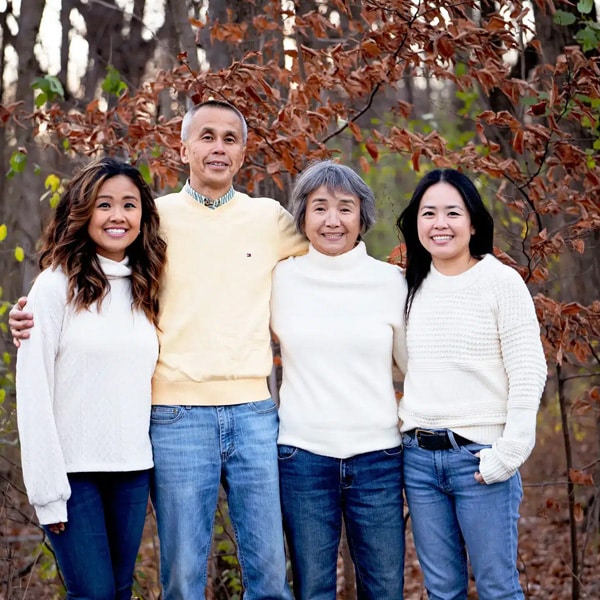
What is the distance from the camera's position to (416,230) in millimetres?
3816

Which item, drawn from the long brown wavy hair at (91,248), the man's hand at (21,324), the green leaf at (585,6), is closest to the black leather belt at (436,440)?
the long brown wavy hair at (91,248)

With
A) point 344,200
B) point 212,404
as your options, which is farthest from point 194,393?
point 344,200

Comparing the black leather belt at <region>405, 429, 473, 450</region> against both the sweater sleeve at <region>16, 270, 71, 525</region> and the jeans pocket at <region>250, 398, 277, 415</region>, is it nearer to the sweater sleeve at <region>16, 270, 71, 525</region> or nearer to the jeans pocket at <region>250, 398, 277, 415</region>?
the jeans pocket at <region>250, 398, 277, 415</region>

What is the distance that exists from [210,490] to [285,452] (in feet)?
1.14

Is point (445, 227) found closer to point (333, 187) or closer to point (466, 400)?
point (333, 187)

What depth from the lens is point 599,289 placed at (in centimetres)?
693

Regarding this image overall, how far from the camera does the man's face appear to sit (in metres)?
3.81

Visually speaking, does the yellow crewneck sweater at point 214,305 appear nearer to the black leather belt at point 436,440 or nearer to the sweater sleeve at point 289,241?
the sweater sleeve at point 289,241

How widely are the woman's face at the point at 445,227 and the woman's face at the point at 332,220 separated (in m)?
0.31

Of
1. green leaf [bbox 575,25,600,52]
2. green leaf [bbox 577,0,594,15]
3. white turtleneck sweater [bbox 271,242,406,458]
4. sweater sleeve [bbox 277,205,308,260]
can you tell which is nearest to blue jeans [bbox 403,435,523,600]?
white turtleneck sweater [bbox 271,242,406,458]

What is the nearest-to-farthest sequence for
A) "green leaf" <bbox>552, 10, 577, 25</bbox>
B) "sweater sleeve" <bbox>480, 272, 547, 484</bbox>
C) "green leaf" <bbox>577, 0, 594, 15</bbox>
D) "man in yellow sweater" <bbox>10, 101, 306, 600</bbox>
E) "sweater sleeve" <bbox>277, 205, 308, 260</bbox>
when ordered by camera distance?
"sweater sleeve" <bbox>480, 272, 547, 484</bbox> → "man in yellow sweater" <bbox>10, 101, 306, 600</bbox> → "sweater sleeve" <bbox>277, 205, 308, 260</bbox> → "green leaf" <bbox>577, 0, 594, 15</bbox> → "green leaf" <bbox>552, 10, 577, 25</bbox>

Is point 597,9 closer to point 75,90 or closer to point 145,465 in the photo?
point 145,465

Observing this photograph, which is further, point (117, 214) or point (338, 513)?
point (338, 513)

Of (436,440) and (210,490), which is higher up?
(436,440)
